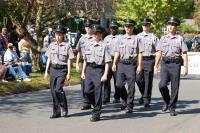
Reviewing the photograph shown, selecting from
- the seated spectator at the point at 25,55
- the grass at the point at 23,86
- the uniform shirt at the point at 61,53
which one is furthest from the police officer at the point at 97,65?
the seated spectator at the point at 25,55

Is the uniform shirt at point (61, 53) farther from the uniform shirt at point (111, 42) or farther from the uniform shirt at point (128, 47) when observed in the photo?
the uniform shirt at point (111, 42)

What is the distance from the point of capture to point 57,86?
1075cm

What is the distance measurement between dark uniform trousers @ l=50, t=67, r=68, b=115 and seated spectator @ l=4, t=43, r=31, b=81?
6.00 m

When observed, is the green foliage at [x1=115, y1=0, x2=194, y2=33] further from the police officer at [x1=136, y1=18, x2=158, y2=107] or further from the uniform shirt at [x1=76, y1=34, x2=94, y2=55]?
the uniform shirt at [x1=76, y1=34, x2=94, y2=55]

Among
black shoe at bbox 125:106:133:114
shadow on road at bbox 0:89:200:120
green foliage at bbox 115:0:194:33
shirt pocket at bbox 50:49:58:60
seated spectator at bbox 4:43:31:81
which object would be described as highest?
green foliage at bbox 115:0:194:33

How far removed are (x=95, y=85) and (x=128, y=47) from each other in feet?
4.36

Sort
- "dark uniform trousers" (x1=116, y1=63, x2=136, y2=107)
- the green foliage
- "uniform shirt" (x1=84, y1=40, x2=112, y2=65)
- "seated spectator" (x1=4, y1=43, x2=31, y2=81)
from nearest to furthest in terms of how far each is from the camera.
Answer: "uniform shirt" (x1=84, y1=40, x2=112, y2=65) → "dark uniform trousers" (x1=116, y1=63, x2=136, y2=107) → "seated spectator" (x1=4, y1=43, x2=31, y2=81) → the green foliage

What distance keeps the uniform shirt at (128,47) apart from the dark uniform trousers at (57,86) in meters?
1.39

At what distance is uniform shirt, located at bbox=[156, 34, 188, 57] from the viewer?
11.1 metres

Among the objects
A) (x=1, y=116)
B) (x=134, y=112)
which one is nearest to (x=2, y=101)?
(x=1, y=116)

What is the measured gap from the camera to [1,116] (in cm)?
1111

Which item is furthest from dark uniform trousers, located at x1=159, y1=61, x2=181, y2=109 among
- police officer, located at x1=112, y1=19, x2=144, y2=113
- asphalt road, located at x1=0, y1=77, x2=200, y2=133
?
police officer, located at x1=112, y1=19, x2=144, y2=113

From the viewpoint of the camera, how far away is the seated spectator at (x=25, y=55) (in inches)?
699

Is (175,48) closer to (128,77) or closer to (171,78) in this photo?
(171,78)
